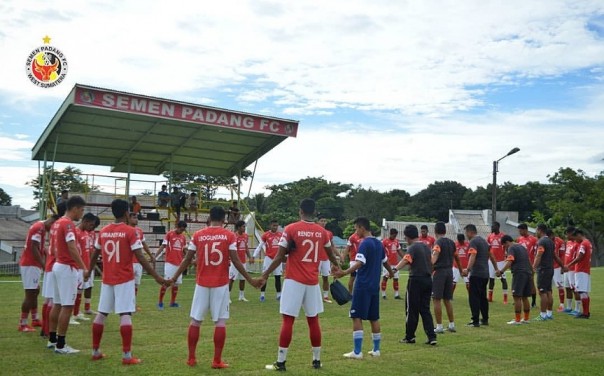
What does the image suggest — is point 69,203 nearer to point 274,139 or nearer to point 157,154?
point 274,139

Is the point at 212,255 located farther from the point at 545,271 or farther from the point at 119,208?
the point at 545,271

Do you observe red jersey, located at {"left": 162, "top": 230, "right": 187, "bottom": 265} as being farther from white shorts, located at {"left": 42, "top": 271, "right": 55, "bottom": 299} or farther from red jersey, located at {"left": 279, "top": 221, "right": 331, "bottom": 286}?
red jersey, located at {"left": 279, "top": 221, "right": 331, "bottom": 286}

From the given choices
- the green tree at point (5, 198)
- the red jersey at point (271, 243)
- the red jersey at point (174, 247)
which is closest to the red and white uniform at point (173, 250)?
the red jersey at point (174, 247)

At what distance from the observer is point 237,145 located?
28781 mm

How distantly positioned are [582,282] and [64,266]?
41.3 ft

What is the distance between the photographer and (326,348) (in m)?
9.88

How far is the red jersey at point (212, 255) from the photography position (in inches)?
320

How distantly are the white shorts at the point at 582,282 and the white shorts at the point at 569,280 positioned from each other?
48 centimetres

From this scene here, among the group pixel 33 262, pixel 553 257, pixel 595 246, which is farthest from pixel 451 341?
pixel 595 246

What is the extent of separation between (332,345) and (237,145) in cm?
1965

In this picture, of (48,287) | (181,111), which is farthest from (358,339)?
(181,111)

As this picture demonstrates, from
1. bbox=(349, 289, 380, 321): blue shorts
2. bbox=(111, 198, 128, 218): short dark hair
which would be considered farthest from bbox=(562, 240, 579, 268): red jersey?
bbox=(111, 198, 128, 218): short dark hair

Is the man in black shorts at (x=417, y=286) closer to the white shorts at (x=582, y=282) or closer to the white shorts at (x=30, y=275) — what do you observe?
the white shorts at (x=582, y=282)

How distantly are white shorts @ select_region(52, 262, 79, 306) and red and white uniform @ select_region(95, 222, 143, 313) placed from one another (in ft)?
3.27
